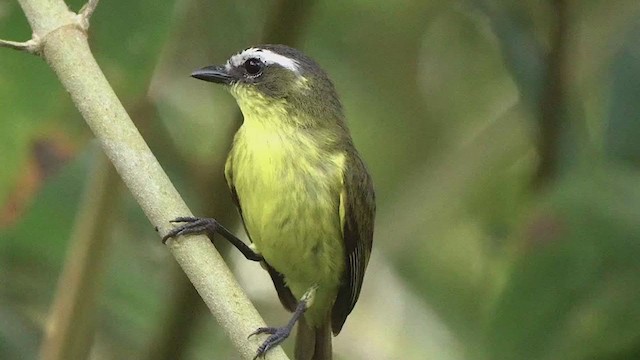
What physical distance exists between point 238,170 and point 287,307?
61 centimetres

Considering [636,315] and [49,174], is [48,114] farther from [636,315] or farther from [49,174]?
[636,315]

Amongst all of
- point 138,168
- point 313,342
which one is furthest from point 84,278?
point 313,342

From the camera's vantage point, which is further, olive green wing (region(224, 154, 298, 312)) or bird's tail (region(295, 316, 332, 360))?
bird's tail (region(295, 316, 332, 360))

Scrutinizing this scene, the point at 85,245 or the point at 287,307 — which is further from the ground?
the point at 85,245

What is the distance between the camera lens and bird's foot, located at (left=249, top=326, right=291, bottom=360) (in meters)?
2.04

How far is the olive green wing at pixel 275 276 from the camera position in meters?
2.97

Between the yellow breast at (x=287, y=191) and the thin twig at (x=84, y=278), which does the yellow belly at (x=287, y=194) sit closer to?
the yellow breast at (x=287, y=191)

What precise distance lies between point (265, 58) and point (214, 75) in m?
0.15

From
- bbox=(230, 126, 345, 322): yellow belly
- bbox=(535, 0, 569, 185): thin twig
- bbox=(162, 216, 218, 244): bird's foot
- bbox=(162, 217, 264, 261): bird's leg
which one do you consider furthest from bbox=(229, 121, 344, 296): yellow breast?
bbox=(535, 0, 569, 185): thin twig

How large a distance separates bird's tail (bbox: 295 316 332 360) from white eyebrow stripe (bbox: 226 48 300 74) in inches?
35.6

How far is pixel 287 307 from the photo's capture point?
3.32 meters

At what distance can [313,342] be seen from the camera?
3420 mm

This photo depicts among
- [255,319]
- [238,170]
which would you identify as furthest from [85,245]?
[255,319]

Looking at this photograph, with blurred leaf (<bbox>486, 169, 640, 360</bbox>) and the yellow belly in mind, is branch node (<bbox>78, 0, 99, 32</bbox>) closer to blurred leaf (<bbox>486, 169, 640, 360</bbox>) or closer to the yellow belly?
the yellow belly
